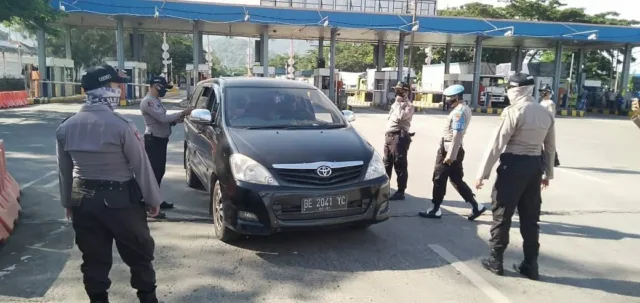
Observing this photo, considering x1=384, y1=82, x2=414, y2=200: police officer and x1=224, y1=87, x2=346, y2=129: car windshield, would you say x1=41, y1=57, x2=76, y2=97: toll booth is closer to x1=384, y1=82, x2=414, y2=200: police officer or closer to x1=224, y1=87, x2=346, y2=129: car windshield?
x1=224, y1=87, x2=346, y2=129: car windshield

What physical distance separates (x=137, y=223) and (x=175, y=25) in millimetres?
29421

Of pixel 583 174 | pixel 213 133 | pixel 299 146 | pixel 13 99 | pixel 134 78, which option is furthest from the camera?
pixel 134 78

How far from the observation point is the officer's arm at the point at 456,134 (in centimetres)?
566

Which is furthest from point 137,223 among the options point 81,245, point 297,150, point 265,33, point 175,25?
point 175,25

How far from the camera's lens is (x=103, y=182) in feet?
9.93

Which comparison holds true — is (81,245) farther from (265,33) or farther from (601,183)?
(265,33)

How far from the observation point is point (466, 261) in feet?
15.4

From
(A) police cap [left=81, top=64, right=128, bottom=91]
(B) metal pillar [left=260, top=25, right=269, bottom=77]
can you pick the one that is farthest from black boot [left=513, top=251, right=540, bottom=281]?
(B) metal pillar [left=260, top=25, right=269, bottom=77]

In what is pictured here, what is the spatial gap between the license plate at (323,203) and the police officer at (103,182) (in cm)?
159

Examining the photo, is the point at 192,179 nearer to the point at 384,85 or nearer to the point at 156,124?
the point at 156,124

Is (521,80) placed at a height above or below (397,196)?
above

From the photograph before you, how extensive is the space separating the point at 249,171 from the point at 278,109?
135cm

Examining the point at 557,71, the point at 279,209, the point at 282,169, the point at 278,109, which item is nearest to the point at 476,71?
the point at 557,71

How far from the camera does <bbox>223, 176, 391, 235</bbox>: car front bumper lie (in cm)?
439
